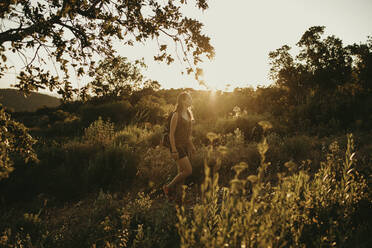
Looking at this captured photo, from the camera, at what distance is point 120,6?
9.68 ft

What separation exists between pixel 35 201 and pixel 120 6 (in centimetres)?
446

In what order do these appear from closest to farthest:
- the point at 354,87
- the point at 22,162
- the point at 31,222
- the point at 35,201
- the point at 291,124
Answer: the point at 31,222, the point at 35,201, the point at 22,162, the point at 291,124, the point at 354,87

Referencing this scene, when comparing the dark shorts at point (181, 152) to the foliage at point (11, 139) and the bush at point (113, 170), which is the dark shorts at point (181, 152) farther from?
the foliage at point (11, 139)

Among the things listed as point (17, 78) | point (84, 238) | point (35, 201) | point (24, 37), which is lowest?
point (35, 201)

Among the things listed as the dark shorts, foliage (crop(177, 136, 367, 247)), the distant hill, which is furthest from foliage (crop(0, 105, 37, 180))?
the distant hill

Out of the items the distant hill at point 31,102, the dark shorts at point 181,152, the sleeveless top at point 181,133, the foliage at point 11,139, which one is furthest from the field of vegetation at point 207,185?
the distant hill at point 31,102

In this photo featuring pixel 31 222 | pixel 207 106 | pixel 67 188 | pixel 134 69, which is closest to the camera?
pixel 31 222

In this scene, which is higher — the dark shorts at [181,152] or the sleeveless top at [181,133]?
the sleeveless top at [181,133]

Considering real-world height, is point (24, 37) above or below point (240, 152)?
above

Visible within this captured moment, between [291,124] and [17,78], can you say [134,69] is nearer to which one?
[291,124]

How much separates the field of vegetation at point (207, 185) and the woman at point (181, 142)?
0.43 metres

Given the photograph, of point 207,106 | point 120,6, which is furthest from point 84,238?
point 207,106

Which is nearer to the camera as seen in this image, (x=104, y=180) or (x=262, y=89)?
(x=104, y=180)

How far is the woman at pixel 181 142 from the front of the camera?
4033 mm
